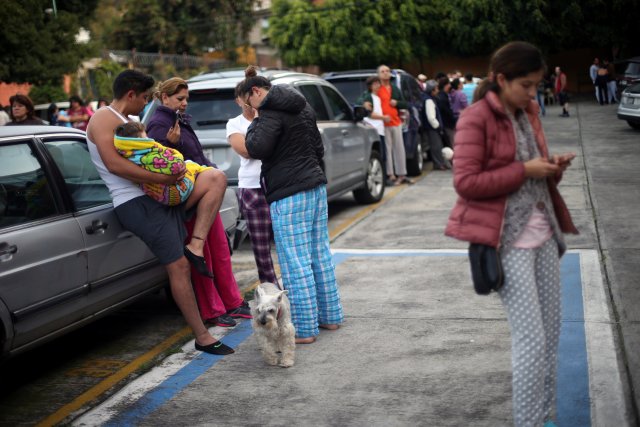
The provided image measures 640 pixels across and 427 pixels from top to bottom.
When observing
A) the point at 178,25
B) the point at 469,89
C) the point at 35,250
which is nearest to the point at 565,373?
the point at 35,250

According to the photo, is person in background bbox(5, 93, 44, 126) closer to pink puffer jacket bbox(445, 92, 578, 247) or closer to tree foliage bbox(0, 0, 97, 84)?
pink puffer jacket bbox(445, 92, 578, 247)

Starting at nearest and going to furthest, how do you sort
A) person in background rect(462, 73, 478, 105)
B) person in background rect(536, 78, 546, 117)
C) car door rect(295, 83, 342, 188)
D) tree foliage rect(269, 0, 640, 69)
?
1. car door rect(295, 83, 342, 188)
2. person in background rect(462, 73, 478, 105)
3. person in background rect(536, 78, 546, 117)
4. tree foliage rect(269, 0, 640, 69)

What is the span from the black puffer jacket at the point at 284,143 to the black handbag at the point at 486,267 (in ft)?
6.59

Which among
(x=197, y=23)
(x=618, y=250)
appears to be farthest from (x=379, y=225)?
(x=197, y=23)

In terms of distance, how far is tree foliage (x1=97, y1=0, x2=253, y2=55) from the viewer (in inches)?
1742

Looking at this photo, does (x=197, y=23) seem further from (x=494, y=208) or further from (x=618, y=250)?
(x=494, y=208)

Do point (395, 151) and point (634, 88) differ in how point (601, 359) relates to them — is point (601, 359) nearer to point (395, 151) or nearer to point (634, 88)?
point (395, 151)

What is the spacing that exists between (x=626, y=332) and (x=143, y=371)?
128 inches

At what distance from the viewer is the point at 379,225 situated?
9750mm

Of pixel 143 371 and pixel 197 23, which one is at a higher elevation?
pixel 197 23

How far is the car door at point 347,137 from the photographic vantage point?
33.2ft

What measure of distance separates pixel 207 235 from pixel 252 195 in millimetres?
503

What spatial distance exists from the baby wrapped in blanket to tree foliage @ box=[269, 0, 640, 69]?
35100 millimetres

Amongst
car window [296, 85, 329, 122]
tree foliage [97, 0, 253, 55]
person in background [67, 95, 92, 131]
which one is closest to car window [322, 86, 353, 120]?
car window [296, 85, 329, 122]
